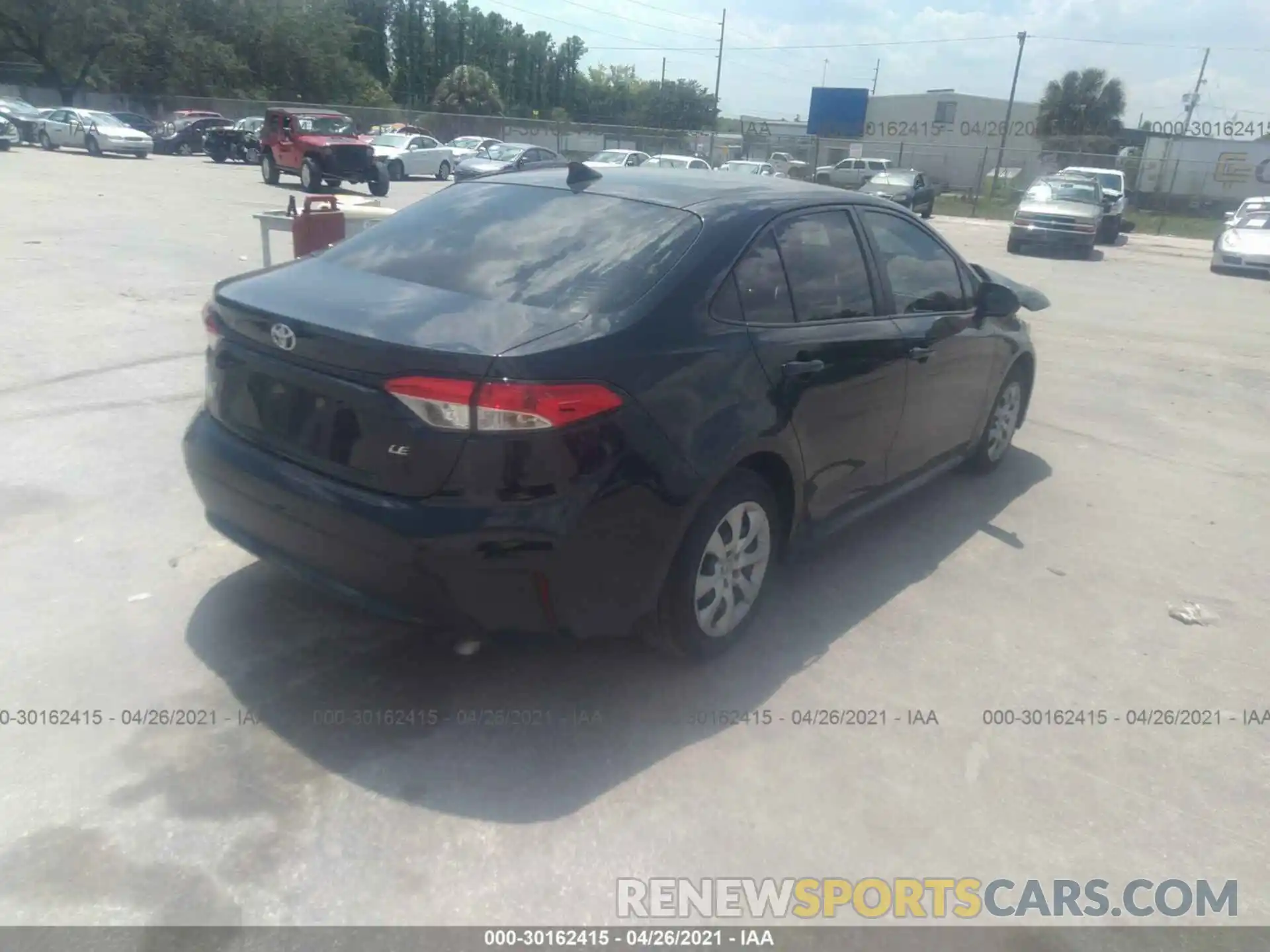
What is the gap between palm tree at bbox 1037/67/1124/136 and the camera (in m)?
62.1

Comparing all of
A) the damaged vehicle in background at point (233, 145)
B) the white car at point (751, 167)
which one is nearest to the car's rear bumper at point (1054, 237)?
the white car at point (751, 167)

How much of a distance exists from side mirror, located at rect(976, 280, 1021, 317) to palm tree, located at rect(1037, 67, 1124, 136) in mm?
64735

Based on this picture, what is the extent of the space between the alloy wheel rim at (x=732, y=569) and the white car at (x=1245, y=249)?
2071cm

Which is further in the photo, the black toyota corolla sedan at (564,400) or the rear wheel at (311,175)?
the rear wheel at (311,175)

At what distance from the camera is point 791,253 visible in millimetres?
3900

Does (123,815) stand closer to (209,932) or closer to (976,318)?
(209,932)

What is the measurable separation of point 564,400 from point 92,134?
121 ft

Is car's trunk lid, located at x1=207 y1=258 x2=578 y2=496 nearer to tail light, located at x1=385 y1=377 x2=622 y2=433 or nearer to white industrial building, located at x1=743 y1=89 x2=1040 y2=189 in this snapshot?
tail light, located at x1=385 y1=377 x2=622 y2=433

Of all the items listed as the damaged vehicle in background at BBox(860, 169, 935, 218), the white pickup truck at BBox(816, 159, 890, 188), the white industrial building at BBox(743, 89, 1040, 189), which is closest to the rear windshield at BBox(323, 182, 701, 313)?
the damaged vehicle in background at BBox(860, 169, 935, 218)

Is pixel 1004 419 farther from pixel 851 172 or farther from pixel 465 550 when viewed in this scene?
pixel 851 172

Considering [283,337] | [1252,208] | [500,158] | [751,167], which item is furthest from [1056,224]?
[283,337]

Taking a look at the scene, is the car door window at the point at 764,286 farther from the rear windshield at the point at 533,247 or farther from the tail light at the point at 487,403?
the tail light at the point at 487,403

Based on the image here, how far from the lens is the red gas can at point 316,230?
682 centimetres

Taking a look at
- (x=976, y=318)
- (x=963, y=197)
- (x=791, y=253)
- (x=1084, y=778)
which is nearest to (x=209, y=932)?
(x=1084, y=778)
